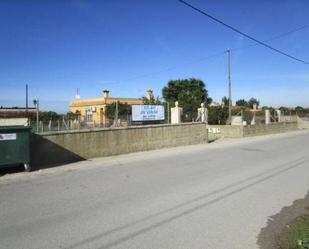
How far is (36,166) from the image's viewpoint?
1337 cm

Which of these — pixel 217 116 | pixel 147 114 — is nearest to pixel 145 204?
pixel 147 114

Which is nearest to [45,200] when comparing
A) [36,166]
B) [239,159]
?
[36,166]

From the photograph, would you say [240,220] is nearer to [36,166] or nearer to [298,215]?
[298,215]

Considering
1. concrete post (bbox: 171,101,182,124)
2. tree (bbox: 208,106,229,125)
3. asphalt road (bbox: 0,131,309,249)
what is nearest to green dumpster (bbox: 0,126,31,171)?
asphalt road (bbox: 0,131,309,249)

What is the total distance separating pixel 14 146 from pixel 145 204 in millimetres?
5707

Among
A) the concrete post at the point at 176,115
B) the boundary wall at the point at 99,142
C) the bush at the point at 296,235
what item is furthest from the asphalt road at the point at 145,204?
the concrete post at the point at 176,115

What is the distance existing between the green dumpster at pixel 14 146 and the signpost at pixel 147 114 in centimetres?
1074

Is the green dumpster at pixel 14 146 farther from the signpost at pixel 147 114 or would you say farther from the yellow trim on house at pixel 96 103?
the yellow trim on house at pixel 96 103

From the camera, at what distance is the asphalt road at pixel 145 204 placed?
5672 millimetres

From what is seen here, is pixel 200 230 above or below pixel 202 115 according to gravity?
below

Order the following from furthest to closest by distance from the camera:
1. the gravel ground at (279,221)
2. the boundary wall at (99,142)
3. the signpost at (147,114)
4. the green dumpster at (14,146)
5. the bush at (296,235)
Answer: the signpost at (147,114) → the boundary wall at (99,142) → the green dumpster at (14,146) → the gravel ground at (279,221) → the bush at (296,235)

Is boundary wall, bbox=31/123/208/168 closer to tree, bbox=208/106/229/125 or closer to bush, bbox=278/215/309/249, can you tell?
bush, bbox=278/215/309/249

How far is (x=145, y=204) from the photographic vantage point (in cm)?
768

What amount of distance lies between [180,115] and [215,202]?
17.5 metres
